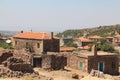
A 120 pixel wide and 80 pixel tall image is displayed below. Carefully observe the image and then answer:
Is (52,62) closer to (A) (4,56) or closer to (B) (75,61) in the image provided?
(B) (75,61)

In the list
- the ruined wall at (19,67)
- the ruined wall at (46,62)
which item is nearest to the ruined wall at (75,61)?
the ruined wall at (46,62)

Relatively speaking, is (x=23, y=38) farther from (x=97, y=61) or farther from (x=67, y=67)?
(x=97, y=61)

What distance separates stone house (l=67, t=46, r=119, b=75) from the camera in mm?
43406

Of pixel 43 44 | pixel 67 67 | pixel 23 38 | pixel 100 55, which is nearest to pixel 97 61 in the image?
pixel 100 55

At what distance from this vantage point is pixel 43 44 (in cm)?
5106

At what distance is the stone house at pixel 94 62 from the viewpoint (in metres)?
43.4

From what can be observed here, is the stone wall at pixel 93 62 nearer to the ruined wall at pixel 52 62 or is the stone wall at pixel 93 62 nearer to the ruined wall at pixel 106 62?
the ruined wall at pixel 106 62

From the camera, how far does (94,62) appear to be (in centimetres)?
4378

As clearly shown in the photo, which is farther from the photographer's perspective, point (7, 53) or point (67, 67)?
point (67, 67)

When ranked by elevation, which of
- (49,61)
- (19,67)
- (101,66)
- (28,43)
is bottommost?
(101,66)

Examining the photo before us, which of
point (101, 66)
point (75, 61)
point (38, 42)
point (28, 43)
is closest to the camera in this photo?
point (101, 66)

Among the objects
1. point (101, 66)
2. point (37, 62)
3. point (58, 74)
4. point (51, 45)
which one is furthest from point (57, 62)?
point (51, 45)

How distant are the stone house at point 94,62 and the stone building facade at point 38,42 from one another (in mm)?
6218

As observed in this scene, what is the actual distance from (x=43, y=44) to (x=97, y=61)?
35.0 feet
